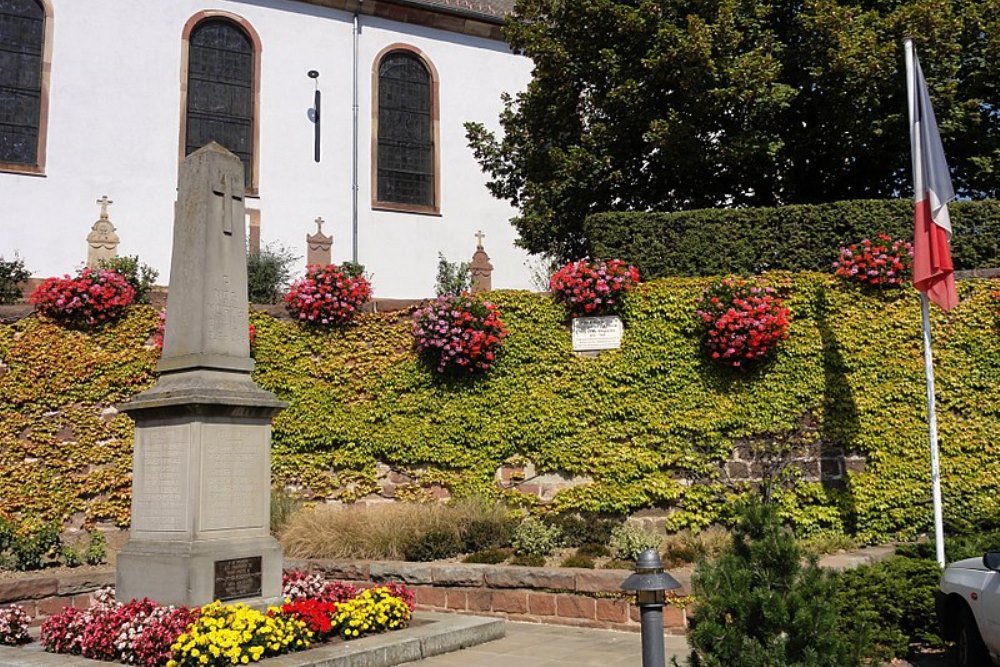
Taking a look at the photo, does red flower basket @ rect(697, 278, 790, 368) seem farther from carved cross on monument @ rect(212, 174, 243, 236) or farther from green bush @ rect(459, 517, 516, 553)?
carved cross on monument @ rect(212, 174, 243, 236)

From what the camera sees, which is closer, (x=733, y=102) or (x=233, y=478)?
(x=233, y=478)

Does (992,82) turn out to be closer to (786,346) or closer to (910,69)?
(910,69)

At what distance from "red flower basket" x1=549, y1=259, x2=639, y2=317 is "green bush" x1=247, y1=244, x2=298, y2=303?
755 centimetres

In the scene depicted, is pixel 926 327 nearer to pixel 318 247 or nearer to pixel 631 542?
pixel 631 542

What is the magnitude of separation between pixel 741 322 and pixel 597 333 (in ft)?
6.76

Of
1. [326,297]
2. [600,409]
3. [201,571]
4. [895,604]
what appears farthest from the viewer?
[326,297]

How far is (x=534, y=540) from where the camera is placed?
1098 centimetres

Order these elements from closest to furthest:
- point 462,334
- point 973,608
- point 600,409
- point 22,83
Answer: point 973,608, point 600,409, point 462,334, point 22,83

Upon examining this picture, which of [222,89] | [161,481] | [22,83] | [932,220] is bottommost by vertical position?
[161,481]

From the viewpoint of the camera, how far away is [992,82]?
15328mm

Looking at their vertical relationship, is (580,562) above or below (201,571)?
below

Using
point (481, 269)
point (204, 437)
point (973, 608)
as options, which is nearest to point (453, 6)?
point (481, 269)

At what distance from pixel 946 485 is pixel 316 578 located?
24.1 feet

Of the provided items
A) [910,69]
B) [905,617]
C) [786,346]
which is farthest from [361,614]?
[910,69]
